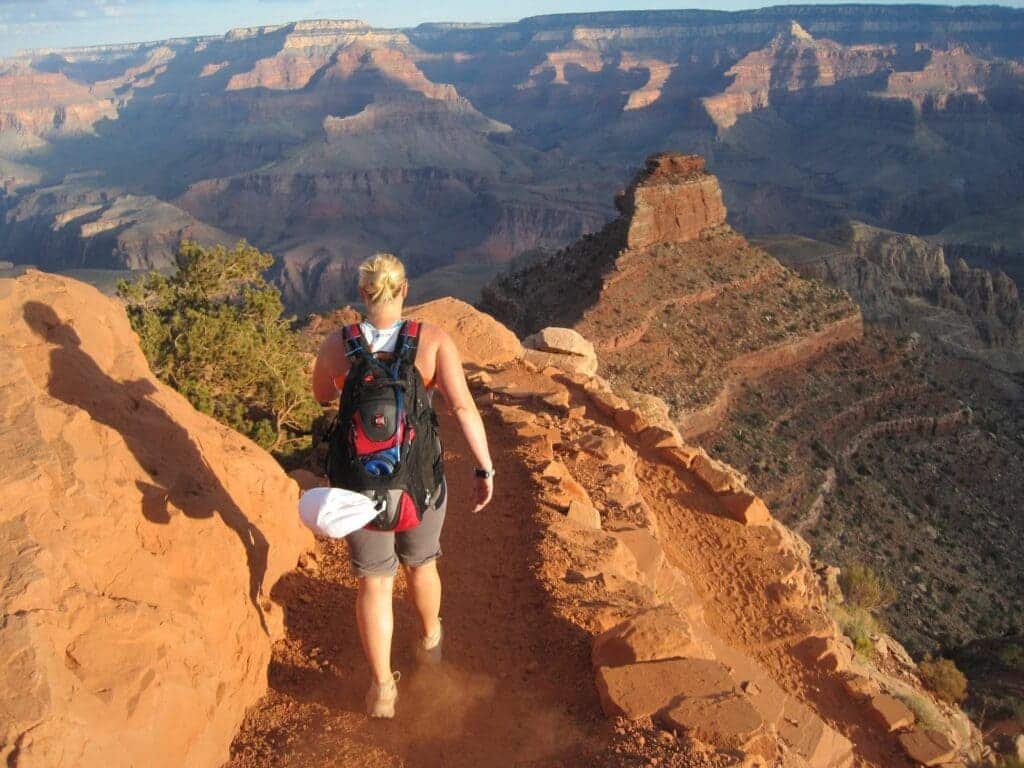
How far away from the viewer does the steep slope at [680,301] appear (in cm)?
2814

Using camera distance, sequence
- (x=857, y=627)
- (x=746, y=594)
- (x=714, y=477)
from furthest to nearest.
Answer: (x=714, y=477) → (x=857, y=627) → (x=746, y=594)

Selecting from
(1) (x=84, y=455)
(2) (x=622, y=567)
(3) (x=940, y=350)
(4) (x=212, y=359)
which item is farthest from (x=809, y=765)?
(3) (x=940, y=350)

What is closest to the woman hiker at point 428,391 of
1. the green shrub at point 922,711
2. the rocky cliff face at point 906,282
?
the green shrub at point 922,711

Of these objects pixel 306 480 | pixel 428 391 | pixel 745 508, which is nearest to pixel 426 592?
pixel 428 391

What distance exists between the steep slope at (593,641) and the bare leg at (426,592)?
0.34 metres

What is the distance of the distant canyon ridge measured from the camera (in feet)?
347

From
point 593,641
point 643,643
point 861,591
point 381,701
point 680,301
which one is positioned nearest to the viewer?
point 381,701

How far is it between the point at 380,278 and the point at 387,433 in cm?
82

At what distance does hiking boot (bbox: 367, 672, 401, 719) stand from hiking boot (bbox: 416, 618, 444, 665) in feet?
1.59

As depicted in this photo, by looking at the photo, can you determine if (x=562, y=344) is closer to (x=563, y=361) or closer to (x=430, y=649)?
(x=563, y=361)

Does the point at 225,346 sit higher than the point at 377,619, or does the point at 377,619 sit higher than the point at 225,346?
the point at 377,619

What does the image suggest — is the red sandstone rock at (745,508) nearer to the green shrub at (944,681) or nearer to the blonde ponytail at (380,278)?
the green shrub at (944,681)

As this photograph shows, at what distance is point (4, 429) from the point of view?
445 cm

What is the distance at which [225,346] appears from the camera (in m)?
9.43
